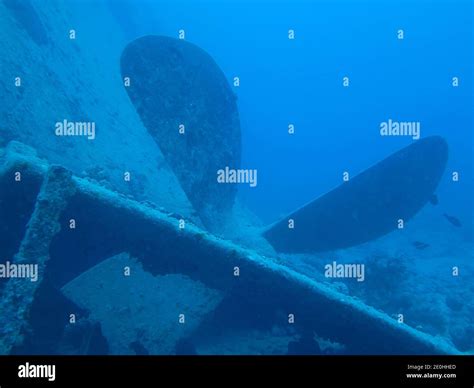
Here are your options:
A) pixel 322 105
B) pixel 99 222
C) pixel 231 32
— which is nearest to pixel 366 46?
pixel 322 105

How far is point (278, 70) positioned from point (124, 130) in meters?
69.8

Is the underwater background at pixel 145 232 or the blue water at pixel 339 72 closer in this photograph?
the underwater background at pixel 145 232

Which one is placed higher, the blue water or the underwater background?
the blue water

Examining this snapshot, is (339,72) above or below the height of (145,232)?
above

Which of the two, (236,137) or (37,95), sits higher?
(37,95)

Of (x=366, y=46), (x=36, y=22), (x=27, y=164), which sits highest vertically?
(x=366, y=46)

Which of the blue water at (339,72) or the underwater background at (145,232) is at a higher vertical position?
the blue water at (339,72)

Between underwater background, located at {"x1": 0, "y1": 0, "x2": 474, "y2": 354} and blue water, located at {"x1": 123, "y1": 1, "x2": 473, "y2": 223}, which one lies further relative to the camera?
blue water, located at {"x1": 123, "y1": 1, "x2": 473, "y2": 223}

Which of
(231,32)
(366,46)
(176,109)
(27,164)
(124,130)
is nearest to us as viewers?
(27,164)

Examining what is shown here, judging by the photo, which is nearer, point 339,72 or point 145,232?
point 145,232

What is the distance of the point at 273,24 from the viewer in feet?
271

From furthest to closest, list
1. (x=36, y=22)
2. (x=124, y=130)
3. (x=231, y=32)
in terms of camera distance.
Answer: (x=231, y=32) < (x=124, y=130) < (x=36, y=22)
